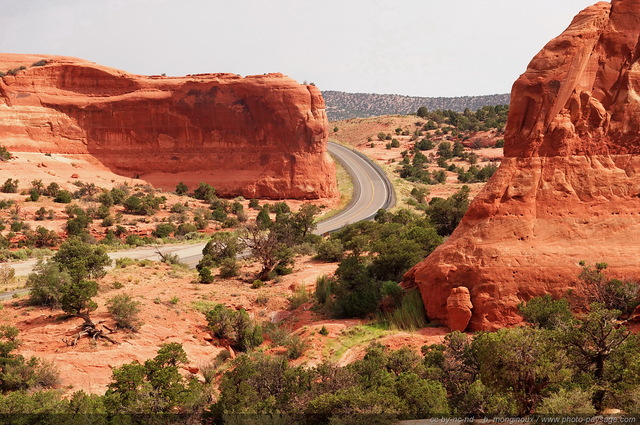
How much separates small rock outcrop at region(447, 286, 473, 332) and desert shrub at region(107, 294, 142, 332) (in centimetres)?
1079

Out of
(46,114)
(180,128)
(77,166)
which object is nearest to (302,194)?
(180,128)

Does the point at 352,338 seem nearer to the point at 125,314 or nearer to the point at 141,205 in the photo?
the point at 125,314

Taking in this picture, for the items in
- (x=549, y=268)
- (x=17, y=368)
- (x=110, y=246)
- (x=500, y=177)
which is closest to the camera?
(x=17, y=368)

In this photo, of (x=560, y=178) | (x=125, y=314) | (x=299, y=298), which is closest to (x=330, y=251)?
(x=299, y=298)

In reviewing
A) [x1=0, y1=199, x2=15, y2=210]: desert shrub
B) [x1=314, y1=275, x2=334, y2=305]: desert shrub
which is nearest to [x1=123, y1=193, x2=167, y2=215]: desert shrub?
[x1=0, y1=199, x2=15, y2=210]: desert shrub

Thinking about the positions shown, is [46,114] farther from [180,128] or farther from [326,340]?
[326,340]

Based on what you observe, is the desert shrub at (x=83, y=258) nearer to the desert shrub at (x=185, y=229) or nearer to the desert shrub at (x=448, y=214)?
the desert shrub at (x=185, y=229)

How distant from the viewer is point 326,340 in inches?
722

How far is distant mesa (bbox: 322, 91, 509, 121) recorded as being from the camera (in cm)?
16588

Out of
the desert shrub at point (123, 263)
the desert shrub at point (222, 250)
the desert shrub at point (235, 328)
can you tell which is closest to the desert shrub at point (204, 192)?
the desert shrub at point (222, 250)

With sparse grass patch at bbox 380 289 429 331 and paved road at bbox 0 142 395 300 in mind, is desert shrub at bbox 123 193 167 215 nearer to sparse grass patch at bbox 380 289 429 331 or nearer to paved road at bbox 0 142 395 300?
paved road at bbox 0 142 395 300

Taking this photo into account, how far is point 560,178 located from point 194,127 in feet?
144

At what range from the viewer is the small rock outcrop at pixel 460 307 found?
16.7 meters

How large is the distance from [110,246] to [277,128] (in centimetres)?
2452
